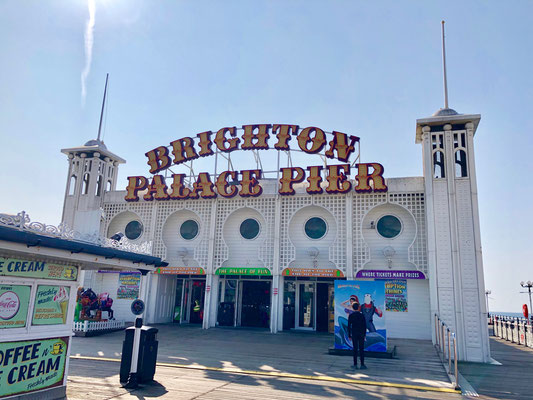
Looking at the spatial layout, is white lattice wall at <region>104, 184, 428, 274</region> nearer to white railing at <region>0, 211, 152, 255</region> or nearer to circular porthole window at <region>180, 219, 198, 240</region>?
circular porthole window at <region>180, 219, 198, 240</region>

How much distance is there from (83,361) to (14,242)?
7.09 meters

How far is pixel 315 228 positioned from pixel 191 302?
29.1 ft

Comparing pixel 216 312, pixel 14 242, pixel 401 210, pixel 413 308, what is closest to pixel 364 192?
pixel 401 210

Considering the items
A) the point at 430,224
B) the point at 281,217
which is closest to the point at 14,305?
the point at 281,217

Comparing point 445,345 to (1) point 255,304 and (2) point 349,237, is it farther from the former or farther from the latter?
(1) point 255,304

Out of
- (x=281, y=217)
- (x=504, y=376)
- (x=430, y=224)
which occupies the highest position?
(x=281, y=217)

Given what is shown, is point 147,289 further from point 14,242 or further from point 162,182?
point 14,242

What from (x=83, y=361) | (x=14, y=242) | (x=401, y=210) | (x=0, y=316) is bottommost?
(x=83, y=361)

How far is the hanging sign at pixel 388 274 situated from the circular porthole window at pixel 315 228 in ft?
9.33

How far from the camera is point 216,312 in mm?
22812

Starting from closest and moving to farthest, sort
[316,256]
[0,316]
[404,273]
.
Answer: [0,316]
[404,273]
[316,256]

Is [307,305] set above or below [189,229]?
below

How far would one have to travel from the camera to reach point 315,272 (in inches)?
812

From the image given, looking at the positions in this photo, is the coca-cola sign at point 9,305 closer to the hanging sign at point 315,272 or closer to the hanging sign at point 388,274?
the hanging sign at point 315,272
